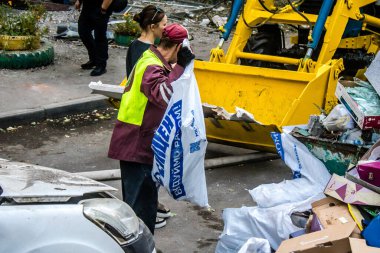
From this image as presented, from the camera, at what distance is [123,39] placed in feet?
37.8

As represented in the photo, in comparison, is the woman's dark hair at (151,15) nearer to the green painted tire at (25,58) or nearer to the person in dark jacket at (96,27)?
the person in dark jacket at (96,27)

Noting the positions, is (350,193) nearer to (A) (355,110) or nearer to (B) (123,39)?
(A) (355,110)

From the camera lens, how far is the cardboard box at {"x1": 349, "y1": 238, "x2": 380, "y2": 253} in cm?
389

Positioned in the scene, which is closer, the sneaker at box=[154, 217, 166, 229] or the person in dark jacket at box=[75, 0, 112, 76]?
the sneaker at box=[154, 217, 166, 229]

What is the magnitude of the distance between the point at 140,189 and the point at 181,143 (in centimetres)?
49

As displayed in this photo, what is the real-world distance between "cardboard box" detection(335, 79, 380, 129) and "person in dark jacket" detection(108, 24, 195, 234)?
1.84m

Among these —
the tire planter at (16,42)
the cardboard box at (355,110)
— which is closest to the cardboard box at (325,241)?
the cardboard box at (355,110)

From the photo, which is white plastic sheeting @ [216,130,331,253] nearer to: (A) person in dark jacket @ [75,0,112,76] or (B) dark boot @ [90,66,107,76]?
(A) person in dark jacket @ [75,0,112,76]

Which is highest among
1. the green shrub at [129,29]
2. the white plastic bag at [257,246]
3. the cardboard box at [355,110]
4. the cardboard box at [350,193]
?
the cardboard box at [355,110]

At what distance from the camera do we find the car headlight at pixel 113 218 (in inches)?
130

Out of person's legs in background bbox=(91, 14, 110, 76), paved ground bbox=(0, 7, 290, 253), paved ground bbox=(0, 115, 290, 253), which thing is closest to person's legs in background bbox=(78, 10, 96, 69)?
person's legs in background bbox=(91, 14, 110, 76)

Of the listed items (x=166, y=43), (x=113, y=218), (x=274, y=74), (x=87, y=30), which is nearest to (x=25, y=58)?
(x=87, y=30)

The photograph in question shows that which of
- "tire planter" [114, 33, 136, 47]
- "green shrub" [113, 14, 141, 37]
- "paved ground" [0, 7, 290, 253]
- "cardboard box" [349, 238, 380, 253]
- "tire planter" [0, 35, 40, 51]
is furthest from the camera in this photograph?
"tire planter" [114, 33, 136, 47]

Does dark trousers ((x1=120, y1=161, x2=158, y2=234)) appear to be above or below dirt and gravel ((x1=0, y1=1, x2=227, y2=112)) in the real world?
above
